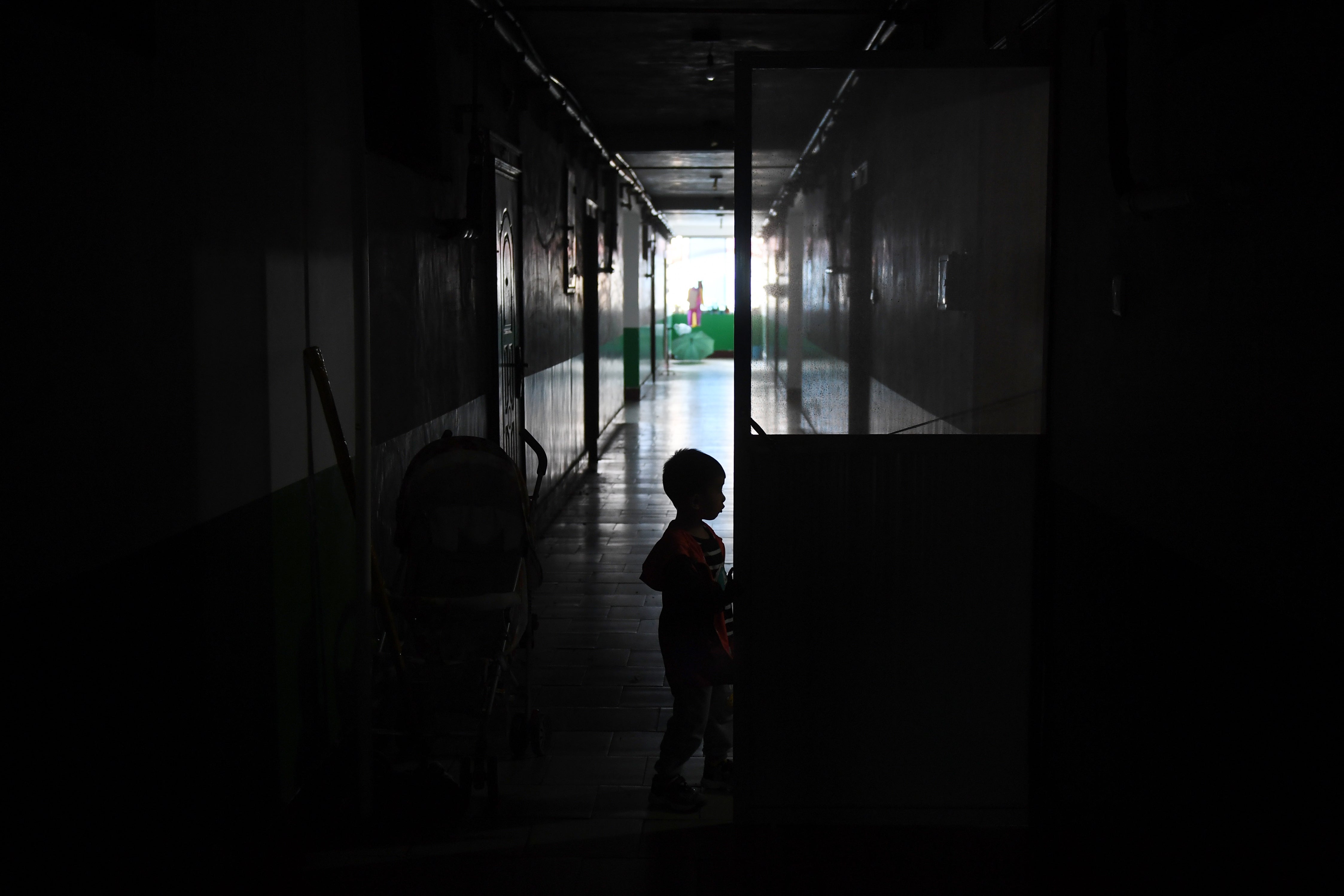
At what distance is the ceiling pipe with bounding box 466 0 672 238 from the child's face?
9.61ft

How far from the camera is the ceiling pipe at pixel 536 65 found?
5.06 m

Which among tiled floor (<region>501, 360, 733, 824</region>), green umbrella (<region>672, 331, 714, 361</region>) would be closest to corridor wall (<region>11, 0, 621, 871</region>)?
tiled floor (<region>501, 360, 733, 824</region>)

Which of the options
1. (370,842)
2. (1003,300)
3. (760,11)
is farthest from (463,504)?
(760,11)

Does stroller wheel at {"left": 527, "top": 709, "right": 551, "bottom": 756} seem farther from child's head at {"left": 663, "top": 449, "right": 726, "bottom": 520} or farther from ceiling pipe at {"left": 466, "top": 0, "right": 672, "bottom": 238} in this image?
ceiling pipe at {"left": 466, "top": 0, "right": 672, "bottom": 238}

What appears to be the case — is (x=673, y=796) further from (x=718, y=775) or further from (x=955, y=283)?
(x=955, y=283)

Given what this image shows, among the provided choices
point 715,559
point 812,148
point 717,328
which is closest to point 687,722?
point 715,559

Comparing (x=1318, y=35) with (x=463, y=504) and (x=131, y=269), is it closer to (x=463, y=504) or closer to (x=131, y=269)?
(x=131, y=269)

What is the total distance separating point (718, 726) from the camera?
10.6 feet

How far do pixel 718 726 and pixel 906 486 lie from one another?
0.92m

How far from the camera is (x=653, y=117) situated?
30.2 feet

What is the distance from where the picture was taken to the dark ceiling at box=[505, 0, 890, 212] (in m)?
5.27

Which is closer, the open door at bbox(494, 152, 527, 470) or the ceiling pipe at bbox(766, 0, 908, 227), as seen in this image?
the ceiling pipe at bbox(766, 0, 908, 227)

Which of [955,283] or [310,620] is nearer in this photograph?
[955,283]

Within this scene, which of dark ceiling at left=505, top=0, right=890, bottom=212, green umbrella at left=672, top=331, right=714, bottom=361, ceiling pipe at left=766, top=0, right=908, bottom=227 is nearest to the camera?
ceiling pipe at left=766, top=0, right=908, bottom=227
